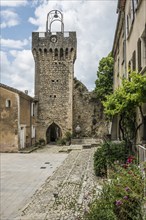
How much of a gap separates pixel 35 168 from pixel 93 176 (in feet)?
20.3

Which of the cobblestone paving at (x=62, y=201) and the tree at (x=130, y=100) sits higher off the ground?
the tree at (x=130, y=100)

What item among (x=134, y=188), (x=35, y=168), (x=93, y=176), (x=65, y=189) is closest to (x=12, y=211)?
(x=65, y=189)

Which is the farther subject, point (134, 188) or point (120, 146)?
point (120, 146)

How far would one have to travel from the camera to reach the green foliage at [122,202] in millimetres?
4242

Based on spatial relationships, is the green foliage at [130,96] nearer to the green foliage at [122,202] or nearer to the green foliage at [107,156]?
the green foliage at [107,156]

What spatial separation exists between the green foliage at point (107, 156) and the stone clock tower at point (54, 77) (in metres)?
18.8

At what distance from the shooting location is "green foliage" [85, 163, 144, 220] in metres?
4.24

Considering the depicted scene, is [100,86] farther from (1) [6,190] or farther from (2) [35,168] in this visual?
(1) [6,190]

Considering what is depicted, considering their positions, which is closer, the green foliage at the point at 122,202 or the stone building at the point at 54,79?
the green foliage at the point at 122,202

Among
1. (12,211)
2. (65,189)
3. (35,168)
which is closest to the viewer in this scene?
(12,211)

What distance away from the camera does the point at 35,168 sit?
52.0ft

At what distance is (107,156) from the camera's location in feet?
33.3

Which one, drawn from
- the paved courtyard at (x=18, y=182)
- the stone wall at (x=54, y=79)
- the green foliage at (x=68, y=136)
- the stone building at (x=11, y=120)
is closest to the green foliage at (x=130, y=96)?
the paved courtyard at (x=18, y=182)

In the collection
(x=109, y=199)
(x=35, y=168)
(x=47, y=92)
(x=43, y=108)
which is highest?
(x=47, y=92)
